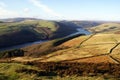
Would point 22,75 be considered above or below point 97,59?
above

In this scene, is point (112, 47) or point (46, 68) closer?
point (46, 68)

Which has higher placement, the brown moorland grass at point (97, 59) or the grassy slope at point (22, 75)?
the grassy slope at point (22, 75)

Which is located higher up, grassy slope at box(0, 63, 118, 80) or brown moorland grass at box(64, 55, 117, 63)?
grassy slope at box(0, 63, 118, 80)

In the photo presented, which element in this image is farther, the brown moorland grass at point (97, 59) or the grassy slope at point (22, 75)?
the brown moorland grass at point (97, 59)

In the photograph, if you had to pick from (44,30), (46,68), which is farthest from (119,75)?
(44,30)

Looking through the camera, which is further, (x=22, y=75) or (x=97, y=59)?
(x=97, y=59)

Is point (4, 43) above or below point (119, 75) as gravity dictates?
below

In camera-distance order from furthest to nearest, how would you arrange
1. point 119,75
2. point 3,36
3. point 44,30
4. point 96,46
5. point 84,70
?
point 44,30 → point 3,36 → point 96,46 → point 84,70 → point 119,75

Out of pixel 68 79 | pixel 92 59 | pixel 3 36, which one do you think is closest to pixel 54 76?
pixel 68 79

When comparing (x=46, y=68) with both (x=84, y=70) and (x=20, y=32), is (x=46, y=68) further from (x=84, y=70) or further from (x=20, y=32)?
(x=20, y=32)

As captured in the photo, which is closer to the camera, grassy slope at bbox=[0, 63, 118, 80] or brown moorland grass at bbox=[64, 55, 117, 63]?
grassy slope at bbox=[0, 63, 118, 80]

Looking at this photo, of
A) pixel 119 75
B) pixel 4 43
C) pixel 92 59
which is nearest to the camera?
pixel 119 75
